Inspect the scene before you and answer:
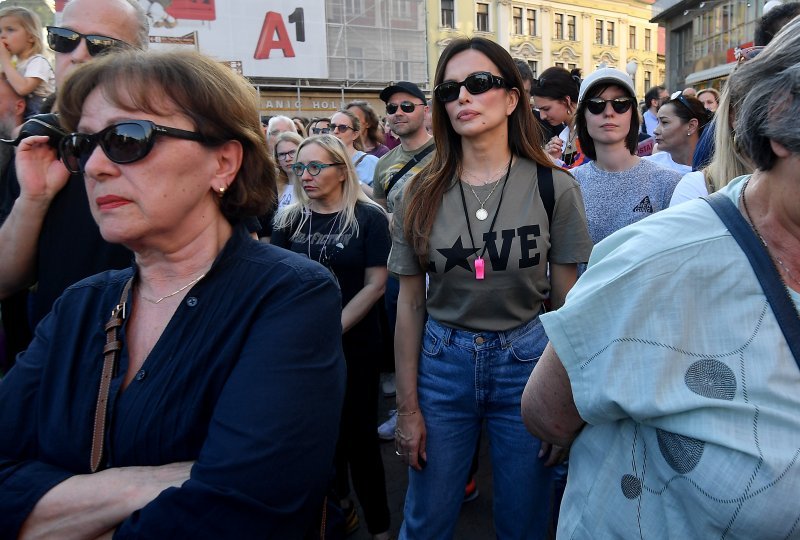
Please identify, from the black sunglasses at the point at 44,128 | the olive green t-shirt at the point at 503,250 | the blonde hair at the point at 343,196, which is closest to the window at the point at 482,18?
the blonde hair at the point at 343,196

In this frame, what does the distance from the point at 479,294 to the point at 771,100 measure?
117cm

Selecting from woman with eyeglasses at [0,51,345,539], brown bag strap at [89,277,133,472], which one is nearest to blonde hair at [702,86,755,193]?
woman with eyeglasses at [0,51,345,539]

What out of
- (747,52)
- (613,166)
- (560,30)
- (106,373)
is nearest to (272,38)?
(560,30)

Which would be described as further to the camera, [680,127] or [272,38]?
[272,38]

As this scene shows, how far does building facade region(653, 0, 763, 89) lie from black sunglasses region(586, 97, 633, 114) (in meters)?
20.5

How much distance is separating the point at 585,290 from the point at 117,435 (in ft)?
3.65

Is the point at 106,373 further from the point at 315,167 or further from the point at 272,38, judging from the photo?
the point at 272,38

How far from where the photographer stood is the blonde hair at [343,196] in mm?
3439

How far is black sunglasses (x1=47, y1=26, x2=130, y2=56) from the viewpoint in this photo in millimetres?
2115

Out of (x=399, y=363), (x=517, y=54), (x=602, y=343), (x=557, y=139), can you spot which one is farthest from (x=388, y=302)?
(x=517, y=54)

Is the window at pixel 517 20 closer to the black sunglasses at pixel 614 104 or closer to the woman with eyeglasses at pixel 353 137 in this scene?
the woman with eyeglasses at pixel 353 137

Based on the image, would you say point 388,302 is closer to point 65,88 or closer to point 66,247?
point 66,247

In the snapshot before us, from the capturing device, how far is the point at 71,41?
2115 millimetres

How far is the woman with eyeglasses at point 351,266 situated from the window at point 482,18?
36.9 meters
